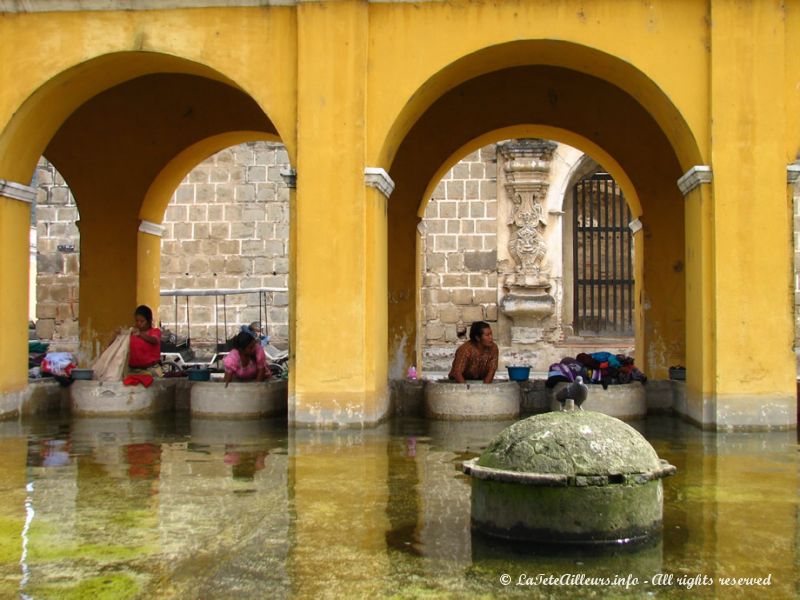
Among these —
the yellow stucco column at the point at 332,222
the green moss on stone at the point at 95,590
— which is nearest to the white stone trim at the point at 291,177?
the yellow stucco column at the point at 332,222

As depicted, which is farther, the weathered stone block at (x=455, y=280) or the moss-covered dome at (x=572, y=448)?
the weathered stone block at (x=455, y=280)

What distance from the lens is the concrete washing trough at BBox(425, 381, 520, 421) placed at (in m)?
9.85

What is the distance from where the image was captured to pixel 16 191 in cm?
966

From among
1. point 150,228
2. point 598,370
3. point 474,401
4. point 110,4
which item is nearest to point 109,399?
point 150,228

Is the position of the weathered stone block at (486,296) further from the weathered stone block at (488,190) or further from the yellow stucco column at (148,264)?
the yellow stucco column at (148,264)

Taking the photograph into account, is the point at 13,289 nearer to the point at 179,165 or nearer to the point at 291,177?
the point at 291,177

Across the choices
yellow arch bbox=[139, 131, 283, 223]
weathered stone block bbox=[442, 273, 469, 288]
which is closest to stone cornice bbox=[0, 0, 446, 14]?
yellow arch bbox=[139, 131, 283, 223]

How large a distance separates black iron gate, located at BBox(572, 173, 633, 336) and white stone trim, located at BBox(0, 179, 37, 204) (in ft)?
37.5

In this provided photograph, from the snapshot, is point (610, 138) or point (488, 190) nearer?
point (610, 138)

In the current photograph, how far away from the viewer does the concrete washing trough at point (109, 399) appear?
10234 mm

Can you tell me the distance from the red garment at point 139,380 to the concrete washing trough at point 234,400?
616mm

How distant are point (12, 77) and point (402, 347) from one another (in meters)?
5.93

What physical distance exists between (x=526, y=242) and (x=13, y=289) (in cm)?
977

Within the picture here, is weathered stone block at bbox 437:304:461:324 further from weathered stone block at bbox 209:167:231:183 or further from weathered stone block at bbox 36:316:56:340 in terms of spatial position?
weathered stone block at bbox 36:316:56:340
